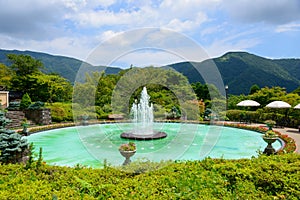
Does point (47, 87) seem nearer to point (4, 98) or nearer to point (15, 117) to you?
point (4, 98)


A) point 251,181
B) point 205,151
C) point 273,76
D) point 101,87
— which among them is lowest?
point 205,151

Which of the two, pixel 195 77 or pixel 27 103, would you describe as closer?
pixel 27 103

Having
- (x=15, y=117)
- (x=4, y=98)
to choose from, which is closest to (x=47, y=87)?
(x=4, y=98)

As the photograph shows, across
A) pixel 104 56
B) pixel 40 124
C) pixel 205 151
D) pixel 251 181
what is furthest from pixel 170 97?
pixel 251 181

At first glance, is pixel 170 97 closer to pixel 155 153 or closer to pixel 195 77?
pixel 195 77

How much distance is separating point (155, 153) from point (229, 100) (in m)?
16.2

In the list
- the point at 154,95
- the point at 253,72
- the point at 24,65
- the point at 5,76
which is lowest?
the point at 154,95

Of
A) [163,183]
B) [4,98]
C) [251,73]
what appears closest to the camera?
[163,183]

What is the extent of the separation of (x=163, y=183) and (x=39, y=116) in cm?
1339

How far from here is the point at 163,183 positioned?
2.99 m

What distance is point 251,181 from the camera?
314 cm

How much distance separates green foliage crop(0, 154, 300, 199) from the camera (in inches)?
103

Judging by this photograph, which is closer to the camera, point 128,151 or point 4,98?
point 128,151

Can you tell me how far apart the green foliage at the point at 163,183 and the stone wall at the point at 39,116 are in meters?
11.6
